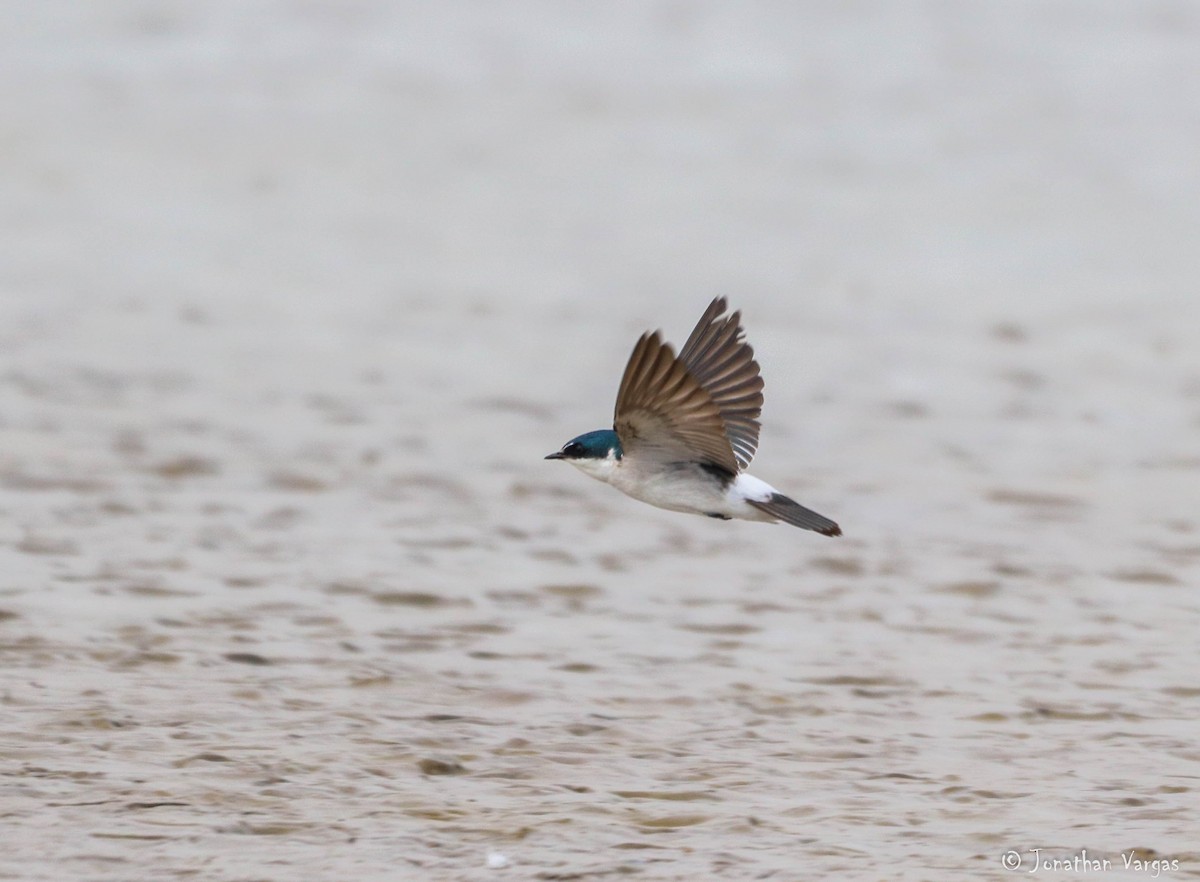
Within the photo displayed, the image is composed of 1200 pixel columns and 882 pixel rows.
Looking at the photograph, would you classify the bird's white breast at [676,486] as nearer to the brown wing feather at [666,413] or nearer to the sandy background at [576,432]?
the brown wing feather at [666,413]

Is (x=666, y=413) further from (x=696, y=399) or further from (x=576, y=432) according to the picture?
(x=576, y=432)

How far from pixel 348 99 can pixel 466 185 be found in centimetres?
188

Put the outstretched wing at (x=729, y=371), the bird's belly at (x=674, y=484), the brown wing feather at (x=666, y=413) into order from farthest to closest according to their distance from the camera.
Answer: the outstretched wing at (x=729, y=371), the bird's belly at (x=674, y=484), the brown wing feather at (x=666, y=413)

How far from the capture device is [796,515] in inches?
198

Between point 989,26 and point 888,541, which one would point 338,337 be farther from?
point 989,26

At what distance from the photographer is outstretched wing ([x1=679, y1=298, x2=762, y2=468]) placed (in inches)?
219

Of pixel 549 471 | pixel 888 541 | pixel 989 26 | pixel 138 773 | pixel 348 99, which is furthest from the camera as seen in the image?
pixel 989 26

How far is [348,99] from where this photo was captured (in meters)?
15.3

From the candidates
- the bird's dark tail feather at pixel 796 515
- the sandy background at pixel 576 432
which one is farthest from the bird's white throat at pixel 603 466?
the sandy background at pixel 576 432

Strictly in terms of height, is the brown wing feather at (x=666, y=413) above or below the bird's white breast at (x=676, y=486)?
above

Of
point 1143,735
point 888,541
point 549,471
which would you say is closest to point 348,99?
point 549,471

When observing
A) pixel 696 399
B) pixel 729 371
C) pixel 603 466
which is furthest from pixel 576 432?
pixel 696 399

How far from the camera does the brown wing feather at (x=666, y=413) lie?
190 inches

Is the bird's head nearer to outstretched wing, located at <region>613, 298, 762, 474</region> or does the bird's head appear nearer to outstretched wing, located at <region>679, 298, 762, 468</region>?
outstretched wing, located at <region>613, 298, 762, 474</region>
